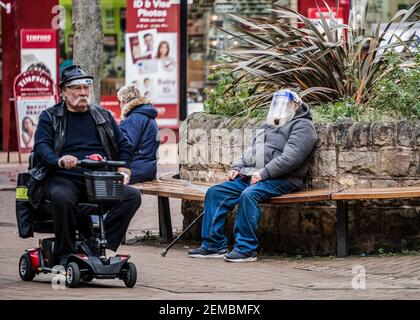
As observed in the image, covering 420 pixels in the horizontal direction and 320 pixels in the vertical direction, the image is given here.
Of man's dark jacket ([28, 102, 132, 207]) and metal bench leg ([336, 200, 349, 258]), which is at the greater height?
man's dark jacket ([28, 102, 132, 207])

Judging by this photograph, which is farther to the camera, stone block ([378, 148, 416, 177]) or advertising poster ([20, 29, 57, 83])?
advertising poster ([20, 29, 57, 83])

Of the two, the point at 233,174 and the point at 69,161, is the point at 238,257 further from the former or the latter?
the point at 69,161

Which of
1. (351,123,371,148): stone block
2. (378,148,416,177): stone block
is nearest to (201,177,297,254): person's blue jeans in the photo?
(351,123,371,148): stone block

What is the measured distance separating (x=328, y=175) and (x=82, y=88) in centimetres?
258

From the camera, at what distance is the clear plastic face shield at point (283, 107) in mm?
10227

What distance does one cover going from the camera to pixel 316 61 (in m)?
11.3

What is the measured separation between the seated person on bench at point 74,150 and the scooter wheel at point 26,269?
0.94 ft

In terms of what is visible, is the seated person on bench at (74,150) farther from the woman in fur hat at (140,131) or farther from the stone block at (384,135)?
the woman in fur hat at (140,131)

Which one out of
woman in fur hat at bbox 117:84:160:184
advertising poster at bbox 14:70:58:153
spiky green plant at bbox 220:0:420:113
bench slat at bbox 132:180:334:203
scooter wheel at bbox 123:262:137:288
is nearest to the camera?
scooter wheel at bbox 123:262:137:288

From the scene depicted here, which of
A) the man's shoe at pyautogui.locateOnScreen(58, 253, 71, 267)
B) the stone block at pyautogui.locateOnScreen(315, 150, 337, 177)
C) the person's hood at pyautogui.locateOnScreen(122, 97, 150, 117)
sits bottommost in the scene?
the man's shoe at pyautogui.locateOnScreen(58, 253, 71, 267)

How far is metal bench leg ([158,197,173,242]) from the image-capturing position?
11.6m

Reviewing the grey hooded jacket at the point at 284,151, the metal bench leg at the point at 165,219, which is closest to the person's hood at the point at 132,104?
the metal bench leg at the point at 165,219

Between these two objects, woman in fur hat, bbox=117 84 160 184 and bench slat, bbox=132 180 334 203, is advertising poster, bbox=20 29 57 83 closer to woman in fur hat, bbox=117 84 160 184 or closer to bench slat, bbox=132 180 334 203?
woman in fur hat, bbox=117 84 160 184

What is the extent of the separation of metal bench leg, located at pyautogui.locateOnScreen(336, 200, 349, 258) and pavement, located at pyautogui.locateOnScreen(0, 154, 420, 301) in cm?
10
